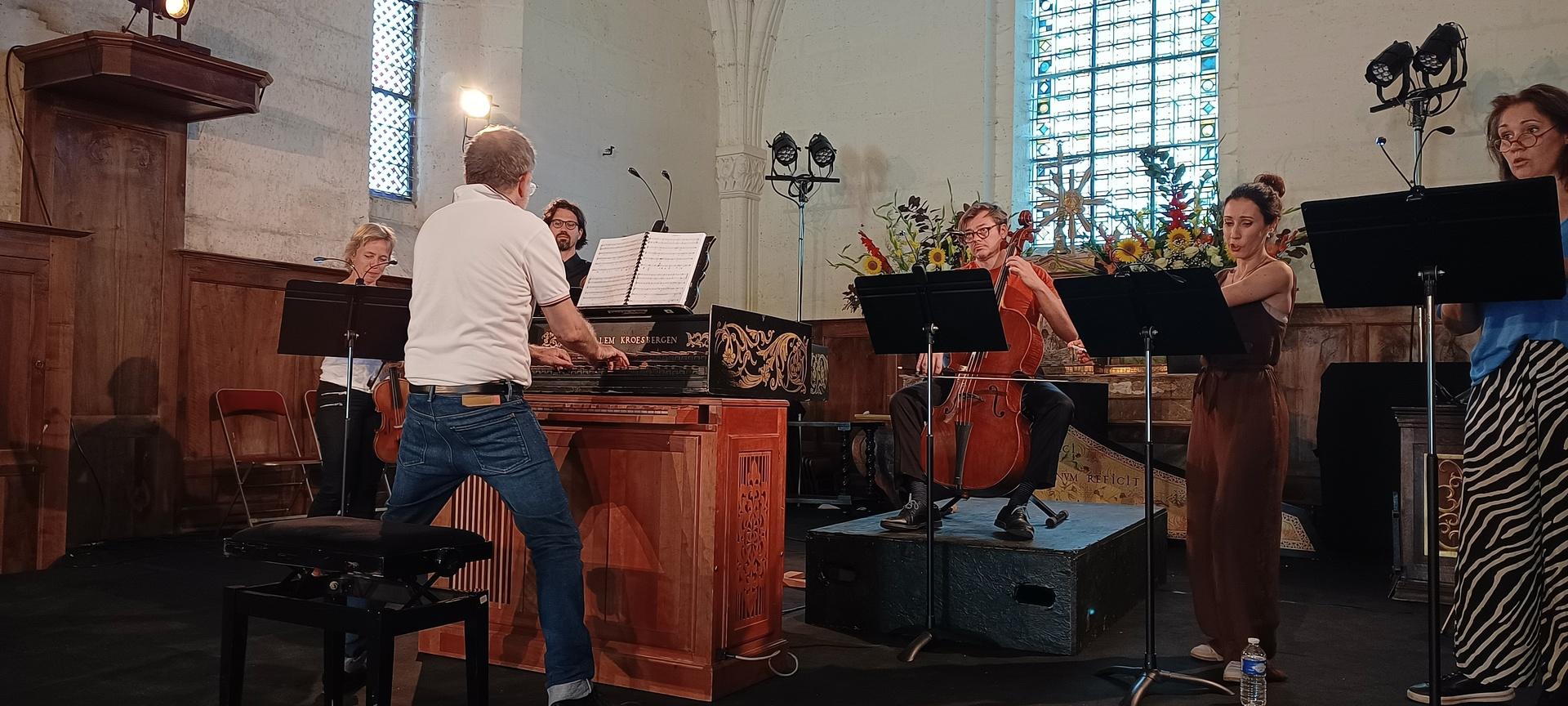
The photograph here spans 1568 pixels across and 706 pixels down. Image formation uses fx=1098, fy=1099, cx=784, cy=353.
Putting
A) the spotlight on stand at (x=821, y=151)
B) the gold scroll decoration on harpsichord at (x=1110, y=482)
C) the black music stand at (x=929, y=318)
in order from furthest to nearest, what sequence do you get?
the spotlight on stand at (x=821, y=151), the gold scroll decoration on harpsichord at (x=1110, y=482), the black music stand at (x=929, y=318)

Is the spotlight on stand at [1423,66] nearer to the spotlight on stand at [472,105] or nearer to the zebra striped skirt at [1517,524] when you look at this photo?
the zebra striped skirt at [1517,524]

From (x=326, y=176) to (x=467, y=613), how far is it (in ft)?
21.2

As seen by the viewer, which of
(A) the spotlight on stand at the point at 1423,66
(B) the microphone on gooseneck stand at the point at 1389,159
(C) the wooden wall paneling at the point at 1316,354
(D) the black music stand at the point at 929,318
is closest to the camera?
(D) the black music stand at the point at 929,318

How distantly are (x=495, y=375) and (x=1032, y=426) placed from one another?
2436 mm

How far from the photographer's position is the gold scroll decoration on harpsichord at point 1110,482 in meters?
7.16

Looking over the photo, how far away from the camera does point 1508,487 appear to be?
3068 millimetres

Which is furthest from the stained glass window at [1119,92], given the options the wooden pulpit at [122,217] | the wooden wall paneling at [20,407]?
the wooden wall paneling at [20,407]

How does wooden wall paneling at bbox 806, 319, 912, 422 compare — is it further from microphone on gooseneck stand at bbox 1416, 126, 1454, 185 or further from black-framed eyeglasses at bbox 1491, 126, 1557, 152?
black-framed eyeglasses at bbox 1491, 126, 1557, 152

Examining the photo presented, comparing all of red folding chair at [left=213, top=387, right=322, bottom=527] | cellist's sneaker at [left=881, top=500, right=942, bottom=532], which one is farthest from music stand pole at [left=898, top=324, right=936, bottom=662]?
red folding chair at [left=213, top=387, right=322, bottom=527]

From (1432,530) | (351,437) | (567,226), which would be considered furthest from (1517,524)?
(351,437)

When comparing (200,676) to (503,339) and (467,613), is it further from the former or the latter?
(503,339)

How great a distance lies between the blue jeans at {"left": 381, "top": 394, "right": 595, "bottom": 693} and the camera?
9.96ft

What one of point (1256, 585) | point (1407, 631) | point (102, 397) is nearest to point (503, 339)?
point (1256, 585)

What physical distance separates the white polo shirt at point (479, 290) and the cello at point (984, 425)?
174 centimetres
